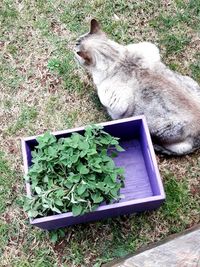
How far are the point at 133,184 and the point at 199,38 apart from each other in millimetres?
1312

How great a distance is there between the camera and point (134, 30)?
3682 mm

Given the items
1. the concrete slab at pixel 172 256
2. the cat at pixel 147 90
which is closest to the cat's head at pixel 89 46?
the cat at pixel 147 90

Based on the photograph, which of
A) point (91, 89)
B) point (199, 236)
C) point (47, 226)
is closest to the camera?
point (199, 236)

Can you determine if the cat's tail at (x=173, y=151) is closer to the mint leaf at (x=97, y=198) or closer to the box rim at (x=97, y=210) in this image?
the box rim at (x=97, y=210)

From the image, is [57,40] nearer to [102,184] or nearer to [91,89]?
[91,89]

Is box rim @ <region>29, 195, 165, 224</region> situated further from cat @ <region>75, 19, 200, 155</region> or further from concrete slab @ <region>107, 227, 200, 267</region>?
cat @ <region>75, 19, 200, 155</region>

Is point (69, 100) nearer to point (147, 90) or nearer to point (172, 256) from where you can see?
point (147, 90)

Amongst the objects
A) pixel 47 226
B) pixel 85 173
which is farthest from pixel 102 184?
pixel 47 226

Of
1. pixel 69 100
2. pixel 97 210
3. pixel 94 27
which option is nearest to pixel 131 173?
pixel 97 210

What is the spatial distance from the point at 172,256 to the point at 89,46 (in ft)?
4.96

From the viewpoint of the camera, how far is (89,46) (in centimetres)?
316

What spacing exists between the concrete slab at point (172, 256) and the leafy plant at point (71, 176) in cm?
41

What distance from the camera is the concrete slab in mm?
2307

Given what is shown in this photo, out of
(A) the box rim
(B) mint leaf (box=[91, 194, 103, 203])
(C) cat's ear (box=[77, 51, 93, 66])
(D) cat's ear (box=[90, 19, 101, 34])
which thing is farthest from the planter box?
(D) cat's ear (box=[90, 19, 101, 34])
